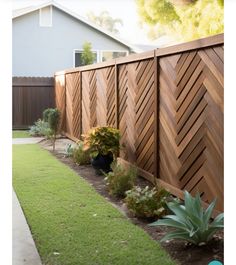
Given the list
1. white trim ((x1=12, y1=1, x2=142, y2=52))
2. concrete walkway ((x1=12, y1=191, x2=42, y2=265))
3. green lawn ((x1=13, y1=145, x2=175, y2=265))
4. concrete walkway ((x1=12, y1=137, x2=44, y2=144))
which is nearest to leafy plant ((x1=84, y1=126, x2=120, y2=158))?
green lawn ((x1=13, y1=145, x2=175, y2=265))

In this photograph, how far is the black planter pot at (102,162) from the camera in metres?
6.10

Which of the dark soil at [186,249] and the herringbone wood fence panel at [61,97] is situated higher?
the herringbone wood fence panel at [61,97]

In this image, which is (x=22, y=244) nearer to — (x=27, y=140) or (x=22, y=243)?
(x=22, y=243)

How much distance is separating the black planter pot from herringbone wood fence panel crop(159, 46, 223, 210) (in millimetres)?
Answer: 1303

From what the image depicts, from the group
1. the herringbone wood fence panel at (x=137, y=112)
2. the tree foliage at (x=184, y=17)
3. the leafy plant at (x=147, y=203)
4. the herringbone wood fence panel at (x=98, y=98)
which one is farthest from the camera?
the tree foliage at (x=184, y=17)

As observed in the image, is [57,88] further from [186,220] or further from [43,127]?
[186,220]

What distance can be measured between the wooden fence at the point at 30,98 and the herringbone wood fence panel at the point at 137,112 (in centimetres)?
Result: 816

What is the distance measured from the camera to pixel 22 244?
3305 mm

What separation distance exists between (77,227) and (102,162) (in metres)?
2.40

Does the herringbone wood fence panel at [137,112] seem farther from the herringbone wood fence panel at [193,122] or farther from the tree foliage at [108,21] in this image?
the tree foliage at [108,21]

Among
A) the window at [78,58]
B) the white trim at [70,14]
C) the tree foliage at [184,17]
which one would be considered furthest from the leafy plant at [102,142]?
the window at [78,58]

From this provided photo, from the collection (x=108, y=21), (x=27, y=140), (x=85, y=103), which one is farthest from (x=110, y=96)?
(x=108, y=21)
